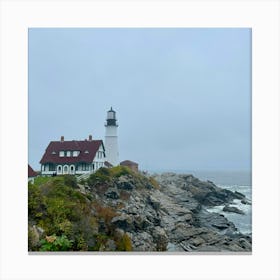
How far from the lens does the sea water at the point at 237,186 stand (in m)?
6.04

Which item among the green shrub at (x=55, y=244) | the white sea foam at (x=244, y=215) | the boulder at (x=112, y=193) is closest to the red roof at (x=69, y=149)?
the boulder at (x=112, y=193)

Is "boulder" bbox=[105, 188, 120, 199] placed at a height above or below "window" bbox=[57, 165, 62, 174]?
below

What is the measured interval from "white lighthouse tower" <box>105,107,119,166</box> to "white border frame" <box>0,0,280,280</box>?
3.83ft

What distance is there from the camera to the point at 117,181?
657cm

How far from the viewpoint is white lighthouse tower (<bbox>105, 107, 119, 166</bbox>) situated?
6215 millimetres

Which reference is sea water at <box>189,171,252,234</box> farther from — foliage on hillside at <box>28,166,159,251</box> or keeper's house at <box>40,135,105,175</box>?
keeper's house at <box>40,135,105,175</box>

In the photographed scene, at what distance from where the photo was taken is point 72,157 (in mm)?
6398

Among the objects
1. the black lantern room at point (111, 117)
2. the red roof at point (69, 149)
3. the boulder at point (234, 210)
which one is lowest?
the boulder at point (234, 210)

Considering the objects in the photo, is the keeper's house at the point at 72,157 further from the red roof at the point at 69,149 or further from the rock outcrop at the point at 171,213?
the rock outcrop at the point at 171,213

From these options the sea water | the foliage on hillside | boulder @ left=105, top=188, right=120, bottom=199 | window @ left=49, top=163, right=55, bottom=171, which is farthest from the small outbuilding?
window @ left=49, top=163, right=55, bottom=171

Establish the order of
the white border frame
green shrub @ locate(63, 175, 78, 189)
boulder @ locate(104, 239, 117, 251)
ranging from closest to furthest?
the white border frame < boulder @ locate(104, 239, 117, 251) < green shrub @ locate(63, 175, 78, 189)
